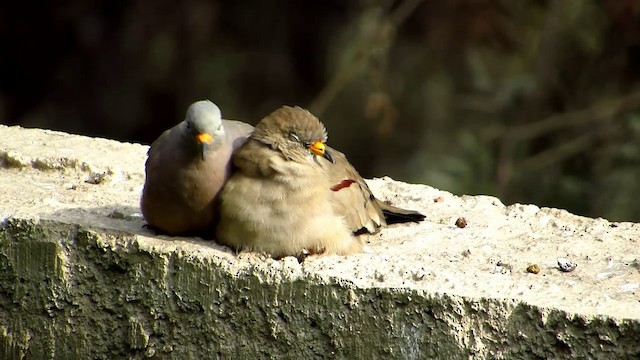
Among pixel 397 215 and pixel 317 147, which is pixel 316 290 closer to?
pixel 317 147

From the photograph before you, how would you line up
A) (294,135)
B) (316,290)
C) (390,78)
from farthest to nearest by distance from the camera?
1. (390,78)
2. (294,135)
3. (316,290)

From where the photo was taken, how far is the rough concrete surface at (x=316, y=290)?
→ 3.66m

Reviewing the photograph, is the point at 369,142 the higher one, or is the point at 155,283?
the point at 369,142

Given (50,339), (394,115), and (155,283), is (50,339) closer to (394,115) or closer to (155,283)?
(155,283)

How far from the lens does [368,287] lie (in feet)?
12.3

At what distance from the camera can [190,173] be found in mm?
3982

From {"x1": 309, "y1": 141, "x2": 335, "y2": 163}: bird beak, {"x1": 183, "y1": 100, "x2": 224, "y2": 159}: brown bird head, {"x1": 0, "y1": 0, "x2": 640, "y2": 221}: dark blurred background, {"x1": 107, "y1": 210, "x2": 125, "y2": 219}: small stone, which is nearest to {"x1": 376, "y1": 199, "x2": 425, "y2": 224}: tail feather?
{"x1": 309, "y1": 141, "x2": 335, "y2": 163}: bird beak

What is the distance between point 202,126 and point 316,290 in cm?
65

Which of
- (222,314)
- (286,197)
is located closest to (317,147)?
(286,197)

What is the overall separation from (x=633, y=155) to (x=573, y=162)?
436 millimetres

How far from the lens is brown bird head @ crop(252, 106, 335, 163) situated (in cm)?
407

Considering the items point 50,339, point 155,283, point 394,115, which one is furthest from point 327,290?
point 394,115

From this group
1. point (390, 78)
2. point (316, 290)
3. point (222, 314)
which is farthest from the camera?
point (390, 78)

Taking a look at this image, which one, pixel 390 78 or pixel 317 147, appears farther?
pixel 390 78
